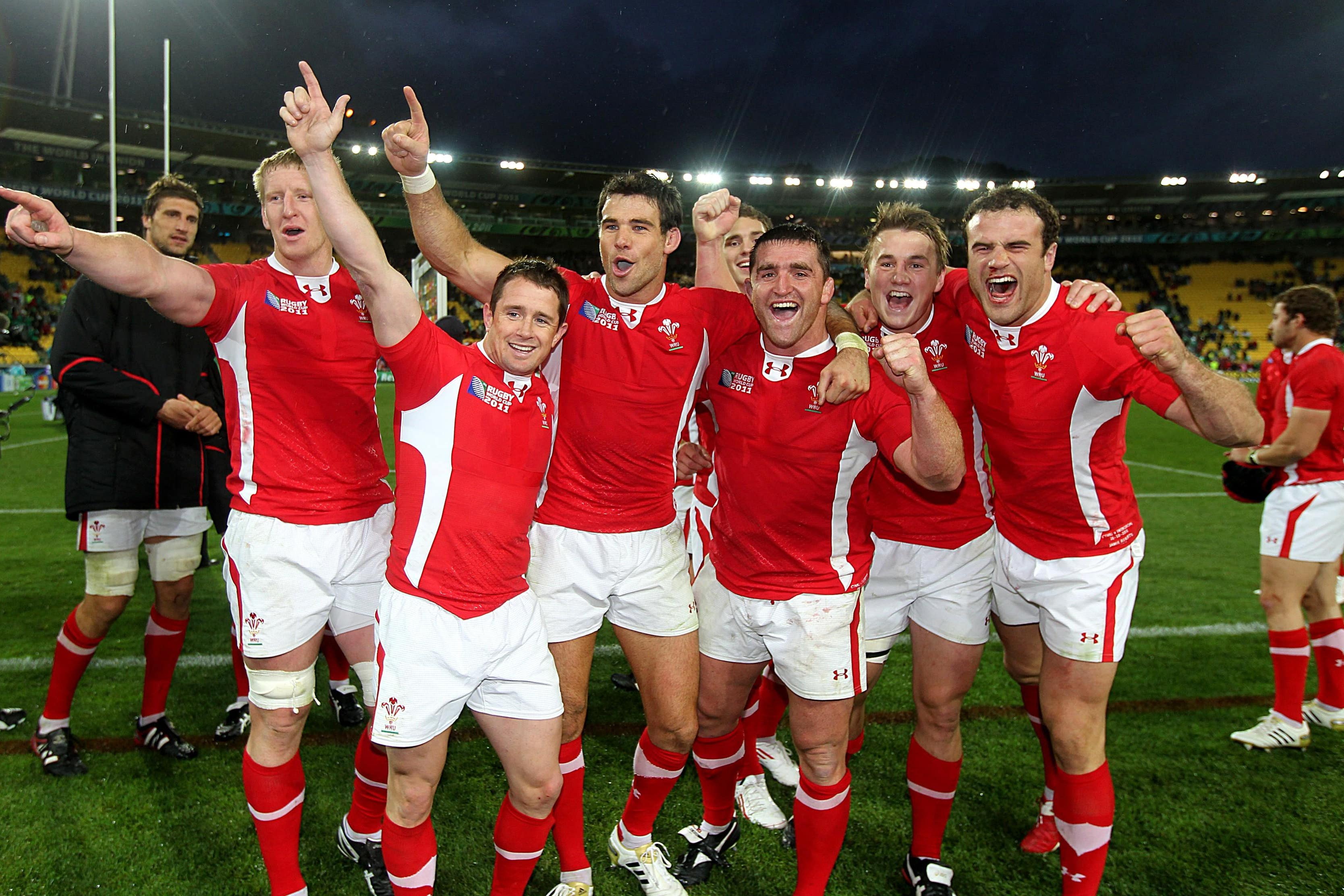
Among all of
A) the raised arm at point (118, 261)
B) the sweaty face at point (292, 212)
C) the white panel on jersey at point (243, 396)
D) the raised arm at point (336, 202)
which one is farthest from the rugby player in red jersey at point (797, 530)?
the raised arm at point (118, 261)

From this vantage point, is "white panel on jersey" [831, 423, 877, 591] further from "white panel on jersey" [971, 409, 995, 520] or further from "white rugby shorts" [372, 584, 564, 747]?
"white rugby shorts" [372, 584, 564, 747]

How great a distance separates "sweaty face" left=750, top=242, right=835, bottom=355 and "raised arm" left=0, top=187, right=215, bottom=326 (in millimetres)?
2091

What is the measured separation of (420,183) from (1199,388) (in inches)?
113

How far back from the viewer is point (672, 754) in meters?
3.43

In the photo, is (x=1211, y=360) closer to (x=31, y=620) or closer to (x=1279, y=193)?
(x=1279, y=193)

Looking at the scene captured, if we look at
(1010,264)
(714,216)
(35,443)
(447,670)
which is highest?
(714,216)

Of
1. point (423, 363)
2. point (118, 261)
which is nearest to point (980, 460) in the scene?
point (423, 363)

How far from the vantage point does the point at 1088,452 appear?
10.8 feet

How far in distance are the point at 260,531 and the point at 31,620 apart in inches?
188

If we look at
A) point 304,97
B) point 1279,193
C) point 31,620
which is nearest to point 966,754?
point 304,97

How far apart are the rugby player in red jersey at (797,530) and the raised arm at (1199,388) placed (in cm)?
73

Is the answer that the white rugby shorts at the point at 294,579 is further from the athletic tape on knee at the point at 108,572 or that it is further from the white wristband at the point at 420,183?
the athletic tape on knee at the point at 108,572

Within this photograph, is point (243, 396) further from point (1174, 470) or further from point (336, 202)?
point (1174, 470)

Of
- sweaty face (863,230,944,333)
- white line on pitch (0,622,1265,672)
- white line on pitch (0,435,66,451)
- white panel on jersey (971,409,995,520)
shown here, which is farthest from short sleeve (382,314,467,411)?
white line on pitch (0,435,66,451)
